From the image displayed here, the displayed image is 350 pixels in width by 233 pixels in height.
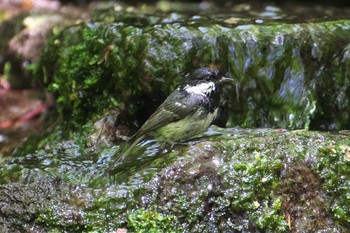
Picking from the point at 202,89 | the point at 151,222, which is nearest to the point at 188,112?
the point at 202,89

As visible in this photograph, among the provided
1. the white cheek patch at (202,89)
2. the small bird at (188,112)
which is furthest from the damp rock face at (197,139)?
the white cheek patch at (202,89)

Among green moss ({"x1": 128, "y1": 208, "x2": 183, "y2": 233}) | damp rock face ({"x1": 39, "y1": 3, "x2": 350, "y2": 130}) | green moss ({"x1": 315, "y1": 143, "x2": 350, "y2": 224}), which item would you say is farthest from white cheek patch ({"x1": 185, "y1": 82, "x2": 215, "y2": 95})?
green moss ({"x1": 128, "y1": 208, "x2": 183, "y2": 233})

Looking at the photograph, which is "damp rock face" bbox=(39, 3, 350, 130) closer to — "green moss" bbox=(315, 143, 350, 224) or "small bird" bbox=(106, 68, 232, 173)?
"small bird" bbox=(106, 68, 232, 173)

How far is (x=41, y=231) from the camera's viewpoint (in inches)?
155

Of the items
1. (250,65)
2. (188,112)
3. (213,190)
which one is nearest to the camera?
(213,190)

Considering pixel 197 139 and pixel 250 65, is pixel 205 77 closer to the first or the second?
pixel 197 139

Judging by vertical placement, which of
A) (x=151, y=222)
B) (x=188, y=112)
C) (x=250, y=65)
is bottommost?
(x=151, y=222)

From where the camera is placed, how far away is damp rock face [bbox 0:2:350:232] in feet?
13.1

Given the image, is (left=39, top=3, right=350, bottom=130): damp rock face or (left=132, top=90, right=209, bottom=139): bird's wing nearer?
(left=132, top=90, right=209, bottom=139): bird's wing

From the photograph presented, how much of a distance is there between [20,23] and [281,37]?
186 inches

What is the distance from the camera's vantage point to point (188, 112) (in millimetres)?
4727

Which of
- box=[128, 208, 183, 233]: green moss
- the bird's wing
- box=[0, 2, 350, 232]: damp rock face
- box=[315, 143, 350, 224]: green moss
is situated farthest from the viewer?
the bird's wing

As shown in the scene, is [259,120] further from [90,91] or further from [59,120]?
[59,120]

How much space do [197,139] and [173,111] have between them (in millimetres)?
347
